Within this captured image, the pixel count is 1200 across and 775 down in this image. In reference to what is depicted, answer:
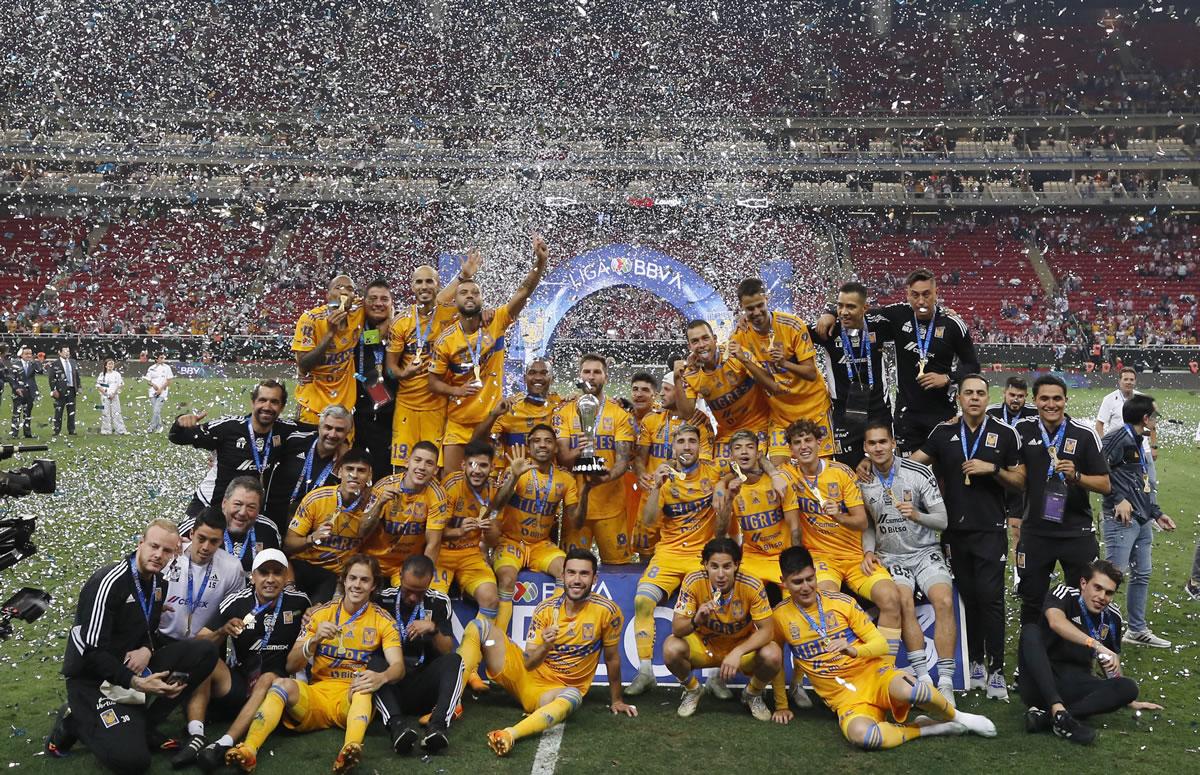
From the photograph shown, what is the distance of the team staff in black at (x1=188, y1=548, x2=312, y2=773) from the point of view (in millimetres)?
6359

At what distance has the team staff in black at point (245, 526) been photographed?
6914 mm

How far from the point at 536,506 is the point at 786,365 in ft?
6.70

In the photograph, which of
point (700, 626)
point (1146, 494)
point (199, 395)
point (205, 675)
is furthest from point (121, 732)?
point (199, 395)

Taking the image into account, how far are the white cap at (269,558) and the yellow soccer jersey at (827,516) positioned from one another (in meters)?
3.25

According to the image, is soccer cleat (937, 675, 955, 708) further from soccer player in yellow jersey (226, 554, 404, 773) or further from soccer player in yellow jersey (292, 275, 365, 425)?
soccer player in yellow jersey (292, 275, 365, 425)

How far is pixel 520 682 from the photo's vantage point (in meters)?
6.95

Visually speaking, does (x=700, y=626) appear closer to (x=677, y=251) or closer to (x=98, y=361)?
(x=98, y=361)

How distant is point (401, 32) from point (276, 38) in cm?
483

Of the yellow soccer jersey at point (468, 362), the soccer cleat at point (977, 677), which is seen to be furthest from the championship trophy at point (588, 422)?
the soccer cleat at point (977, 677)

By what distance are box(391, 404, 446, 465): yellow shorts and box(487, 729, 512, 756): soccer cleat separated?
3076mm

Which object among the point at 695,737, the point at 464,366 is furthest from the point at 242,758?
the point at 464,366

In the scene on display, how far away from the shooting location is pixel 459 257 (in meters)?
21.0

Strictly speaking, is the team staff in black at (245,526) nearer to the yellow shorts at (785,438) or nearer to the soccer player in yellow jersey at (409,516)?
the soccer player in yellow jersey at (409,516)

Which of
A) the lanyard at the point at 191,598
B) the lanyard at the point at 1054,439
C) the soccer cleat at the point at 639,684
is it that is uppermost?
the lanyard at the point at 1054,439
